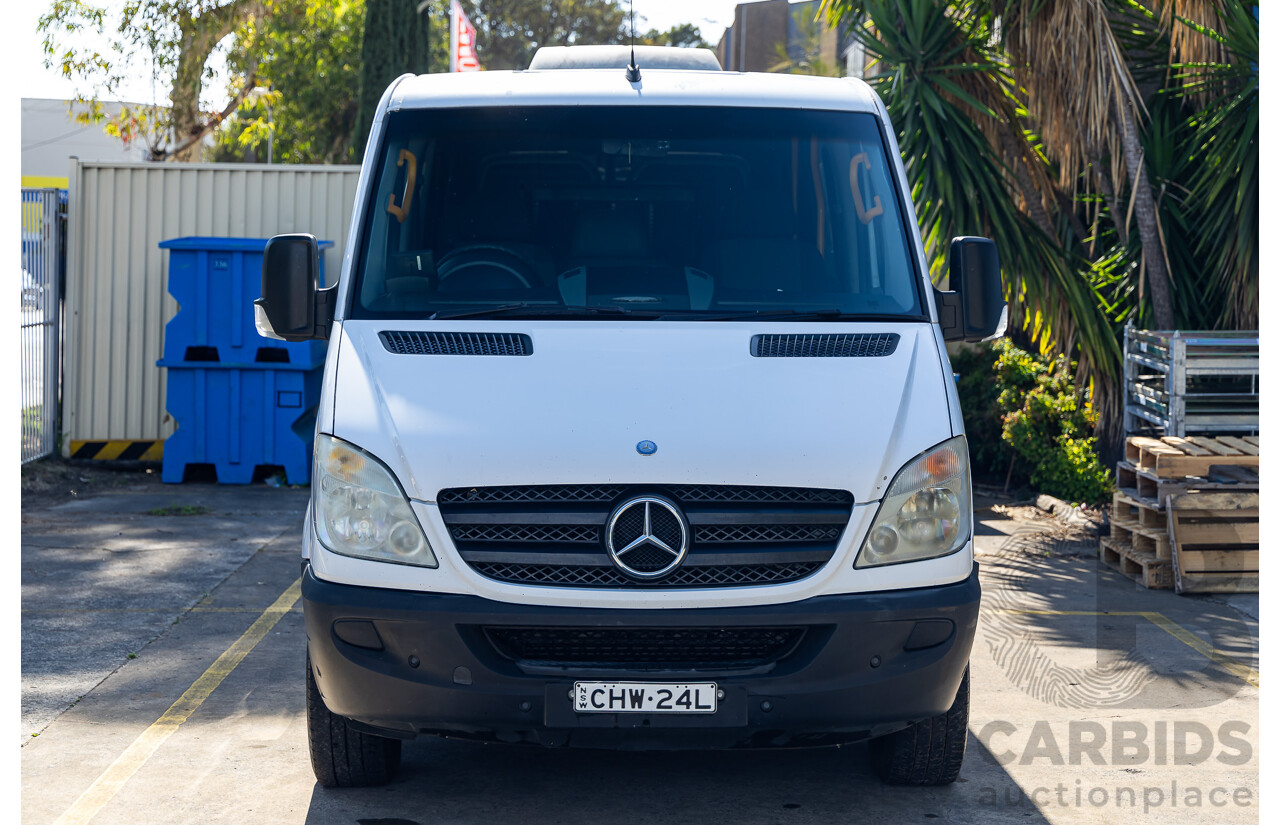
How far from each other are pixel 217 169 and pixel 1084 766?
9.21m

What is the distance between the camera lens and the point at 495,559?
385 centimetres

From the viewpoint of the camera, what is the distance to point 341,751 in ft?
14.5

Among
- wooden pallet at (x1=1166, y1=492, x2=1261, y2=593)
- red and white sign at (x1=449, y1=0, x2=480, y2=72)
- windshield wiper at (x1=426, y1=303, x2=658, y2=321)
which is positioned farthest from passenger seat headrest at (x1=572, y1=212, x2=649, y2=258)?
red and white sign at (x1=449, y1=0, x2=480, y2=72)

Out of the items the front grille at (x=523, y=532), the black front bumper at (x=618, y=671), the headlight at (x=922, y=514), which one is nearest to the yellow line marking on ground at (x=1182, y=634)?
the headlight at (x=922, y=514)

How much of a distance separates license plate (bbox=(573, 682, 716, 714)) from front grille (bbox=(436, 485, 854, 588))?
276 mm

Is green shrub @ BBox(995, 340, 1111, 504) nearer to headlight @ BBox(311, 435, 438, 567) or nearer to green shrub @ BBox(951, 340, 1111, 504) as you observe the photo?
green shrub @ BBox(951, 340, 1111, 504)

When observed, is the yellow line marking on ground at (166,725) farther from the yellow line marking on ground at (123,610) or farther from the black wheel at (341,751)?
the black wheel at (341,751)

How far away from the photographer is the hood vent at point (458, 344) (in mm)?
4199

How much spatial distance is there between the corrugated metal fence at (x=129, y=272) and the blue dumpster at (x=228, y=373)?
917mm

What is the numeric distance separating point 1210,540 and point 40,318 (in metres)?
9.07

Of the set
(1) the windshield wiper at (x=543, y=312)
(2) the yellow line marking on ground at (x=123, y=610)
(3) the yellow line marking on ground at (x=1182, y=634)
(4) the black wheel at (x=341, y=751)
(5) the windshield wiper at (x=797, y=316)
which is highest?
(5) the windshield wiper at (x=797, y=316)

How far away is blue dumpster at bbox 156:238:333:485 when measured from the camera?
10.9m

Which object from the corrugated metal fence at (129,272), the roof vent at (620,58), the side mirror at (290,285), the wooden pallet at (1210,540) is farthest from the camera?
the corrugated metal fence at (129,272)
